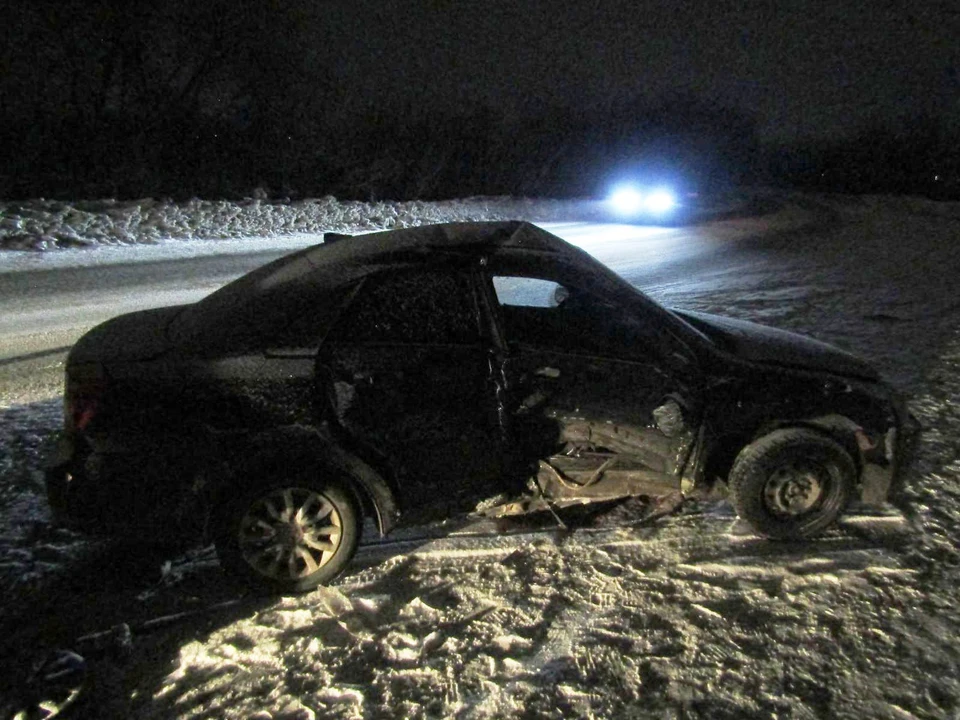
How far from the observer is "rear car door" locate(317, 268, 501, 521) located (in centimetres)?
350

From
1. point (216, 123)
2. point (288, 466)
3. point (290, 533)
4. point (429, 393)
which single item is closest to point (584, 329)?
point (429, 393)

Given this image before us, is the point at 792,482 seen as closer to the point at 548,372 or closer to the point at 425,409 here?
the point at 548,372

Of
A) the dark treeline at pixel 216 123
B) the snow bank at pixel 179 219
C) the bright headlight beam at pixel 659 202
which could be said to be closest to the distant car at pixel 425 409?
the snow bank at pixel 179 219

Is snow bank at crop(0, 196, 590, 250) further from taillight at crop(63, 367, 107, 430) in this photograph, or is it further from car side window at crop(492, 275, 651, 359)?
Answer: car side window at crop(492, 275, 651, 359)

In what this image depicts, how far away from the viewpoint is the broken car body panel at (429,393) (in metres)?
3.32

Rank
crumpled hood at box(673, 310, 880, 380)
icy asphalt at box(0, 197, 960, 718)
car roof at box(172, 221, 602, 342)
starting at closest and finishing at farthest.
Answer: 1. icy asphalt at box(0, 197, 960, 718)
2. car roof at box(172, 221, 602, 342)
3. crumpled hood at box(673, 310, 880, 380)

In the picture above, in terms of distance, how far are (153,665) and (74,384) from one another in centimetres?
125

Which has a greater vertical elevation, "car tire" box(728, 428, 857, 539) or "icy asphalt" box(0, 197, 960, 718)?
"car tire" box(728, 428, 857, 539)

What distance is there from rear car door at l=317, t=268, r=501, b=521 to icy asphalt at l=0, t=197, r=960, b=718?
54 cm

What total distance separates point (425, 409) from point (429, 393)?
3.1 inches

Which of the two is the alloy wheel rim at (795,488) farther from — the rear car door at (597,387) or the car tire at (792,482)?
the rear car door at (597,387)

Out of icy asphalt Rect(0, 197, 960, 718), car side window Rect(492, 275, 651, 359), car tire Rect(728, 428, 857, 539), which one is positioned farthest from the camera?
car tire Rect(728, 428, 857, 539)

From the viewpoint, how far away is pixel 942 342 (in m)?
7.83

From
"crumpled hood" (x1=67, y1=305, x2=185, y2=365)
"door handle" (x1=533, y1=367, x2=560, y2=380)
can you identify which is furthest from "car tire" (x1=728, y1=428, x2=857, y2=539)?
"crumpled hood" (x1=67, y1=305, x2=185, y2=365)
